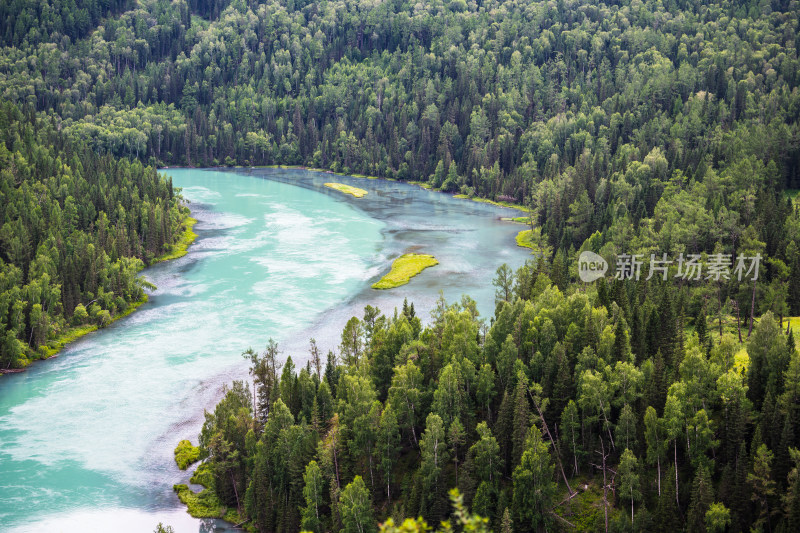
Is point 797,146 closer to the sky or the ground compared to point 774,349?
closer to the sky

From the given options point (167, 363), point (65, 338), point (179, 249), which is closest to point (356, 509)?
point (167, 363)

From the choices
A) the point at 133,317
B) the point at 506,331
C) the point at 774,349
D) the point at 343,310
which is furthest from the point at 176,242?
the point at 774,349

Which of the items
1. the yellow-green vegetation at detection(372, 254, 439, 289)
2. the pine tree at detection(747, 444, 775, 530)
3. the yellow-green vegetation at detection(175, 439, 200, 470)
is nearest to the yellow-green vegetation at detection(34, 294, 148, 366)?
the yellow-green vegetation at detection(175, 439, 200, 470)

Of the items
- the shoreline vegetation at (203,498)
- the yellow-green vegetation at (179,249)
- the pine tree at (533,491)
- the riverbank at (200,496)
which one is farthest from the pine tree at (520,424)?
the yellow-green vegetation at (179,249)

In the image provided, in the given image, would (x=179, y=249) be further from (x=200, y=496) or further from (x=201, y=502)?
(x=201, y=502)

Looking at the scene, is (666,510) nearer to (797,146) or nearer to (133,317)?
(133,317)

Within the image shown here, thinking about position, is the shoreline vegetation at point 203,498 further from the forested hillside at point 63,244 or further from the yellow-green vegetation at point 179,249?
the yellow-green vegetation at point 179,249

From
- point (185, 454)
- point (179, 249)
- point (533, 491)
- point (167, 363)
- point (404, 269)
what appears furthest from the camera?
point (179, 249)
